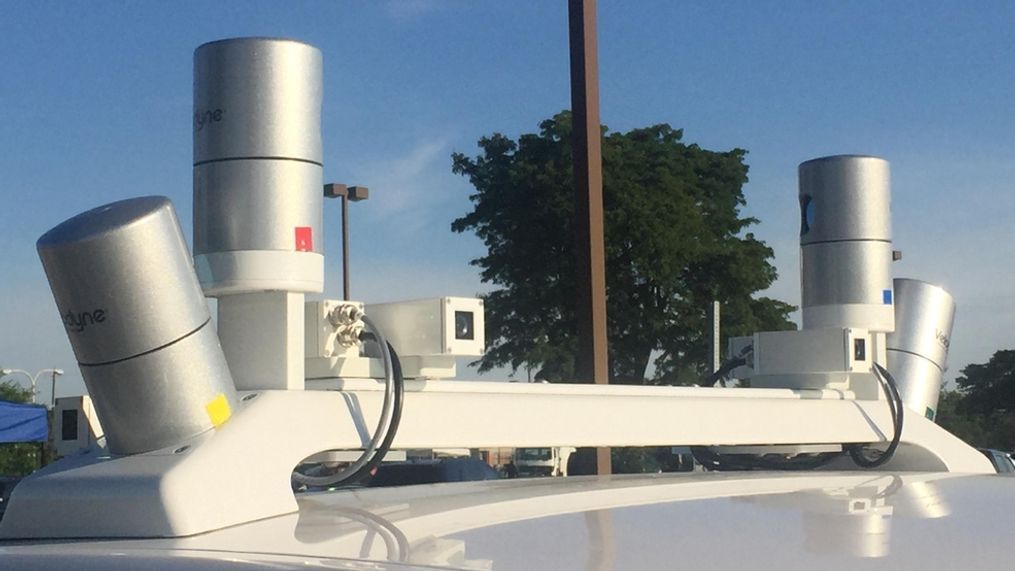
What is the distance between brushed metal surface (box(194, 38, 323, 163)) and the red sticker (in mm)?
156

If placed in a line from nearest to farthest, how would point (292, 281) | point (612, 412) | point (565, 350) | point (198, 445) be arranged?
point (198, 445) → point (292, 281) → point (612, 412) → point (565, 350)

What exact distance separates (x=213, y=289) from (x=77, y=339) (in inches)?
26.9

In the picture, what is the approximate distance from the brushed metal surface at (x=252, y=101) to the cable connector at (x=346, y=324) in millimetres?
345

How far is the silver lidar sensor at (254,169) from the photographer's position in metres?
2.83

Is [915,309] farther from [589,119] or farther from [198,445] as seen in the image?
[198,445]

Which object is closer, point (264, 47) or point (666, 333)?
point (264, 47)

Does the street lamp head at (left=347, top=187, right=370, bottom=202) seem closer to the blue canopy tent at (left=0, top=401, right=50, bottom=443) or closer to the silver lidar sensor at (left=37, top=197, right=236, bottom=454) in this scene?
the blue canopy tent at (left=0, top=401, right=50, bottom=443)

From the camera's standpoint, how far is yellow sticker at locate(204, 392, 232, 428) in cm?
230

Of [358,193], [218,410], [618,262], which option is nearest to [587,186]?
[218,410]

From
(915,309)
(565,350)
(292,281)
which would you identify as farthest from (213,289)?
(565,350)

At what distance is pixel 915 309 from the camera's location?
4859mm

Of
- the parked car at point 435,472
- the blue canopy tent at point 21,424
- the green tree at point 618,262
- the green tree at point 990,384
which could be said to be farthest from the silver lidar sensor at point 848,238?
the green tree at point 990,384

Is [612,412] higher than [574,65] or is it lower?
lower

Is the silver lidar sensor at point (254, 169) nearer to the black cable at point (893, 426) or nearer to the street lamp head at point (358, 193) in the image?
the black cable at point (893, 426)
